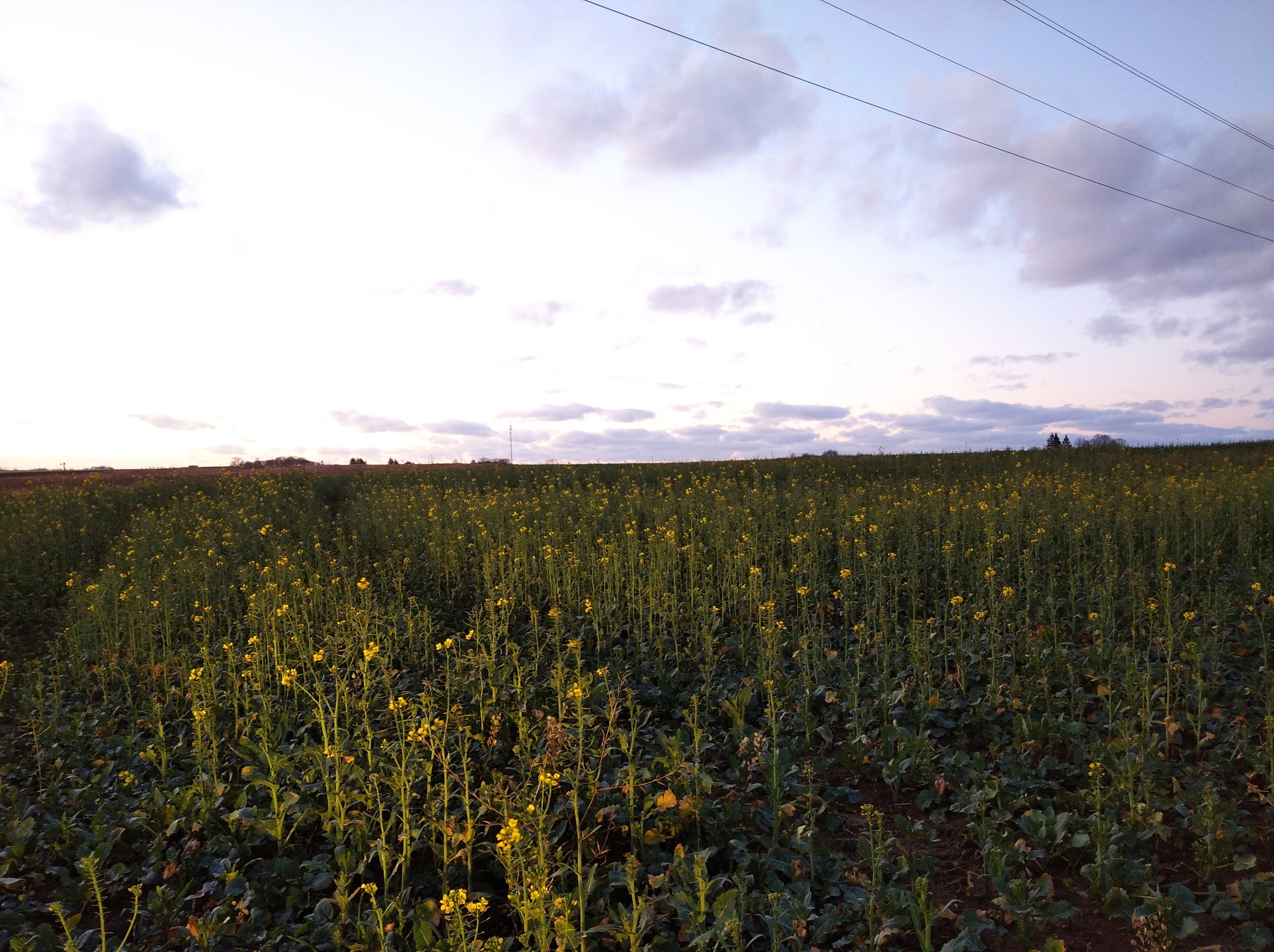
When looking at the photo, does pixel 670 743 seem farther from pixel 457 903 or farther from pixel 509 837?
pixel 457 903

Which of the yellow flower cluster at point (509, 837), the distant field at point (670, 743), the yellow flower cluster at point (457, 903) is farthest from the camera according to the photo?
the distant field at point (670, 743)

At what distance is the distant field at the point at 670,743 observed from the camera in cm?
335

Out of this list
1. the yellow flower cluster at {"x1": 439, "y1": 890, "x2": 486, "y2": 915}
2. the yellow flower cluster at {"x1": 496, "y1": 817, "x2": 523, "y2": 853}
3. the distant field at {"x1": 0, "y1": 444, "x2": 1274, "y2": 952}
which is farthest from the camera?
the distant field at {"x1": 0, "y1": 444, "x2": 1274, "y2": 952}

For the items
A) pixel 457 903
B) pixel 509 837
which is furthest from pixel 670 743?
pixel 457 903

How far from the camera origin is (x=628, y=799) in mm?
3988

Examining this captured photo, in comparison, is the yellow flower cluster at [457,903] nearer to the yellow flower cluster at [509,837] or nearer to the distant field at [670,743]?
the distant field at [670,743]

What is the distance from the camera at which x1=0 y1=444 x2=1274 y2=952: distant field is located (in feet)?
11.0

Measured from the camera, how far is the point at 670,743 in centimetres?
427

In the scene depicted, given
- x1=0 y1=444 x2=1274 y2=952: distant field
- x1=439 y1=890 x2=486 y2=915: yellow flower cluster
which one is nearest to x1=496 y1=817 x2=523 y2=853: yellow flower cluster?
x1=0 y1=444 x2=1274 y2=952: distant field

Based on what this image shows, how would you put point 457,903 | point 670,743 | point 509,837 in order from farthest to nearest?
1. point 670,743
2. point 509,837
3. point 457,903

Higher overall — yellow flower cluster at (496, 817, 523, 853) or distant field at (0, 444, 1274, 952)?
yellow flower cluster at (496, 817, 523, 853)

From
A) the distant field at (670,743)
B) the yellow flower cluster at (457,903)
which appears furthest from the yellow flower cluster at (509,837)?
the yellow flower cluster at (457,903)

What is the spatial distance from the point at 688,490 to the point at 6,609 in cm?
1171

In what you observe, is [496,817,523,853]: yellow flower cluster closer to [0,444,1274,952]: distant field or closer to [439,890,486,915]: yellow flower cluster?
[0,444,1274,952]: distant field
